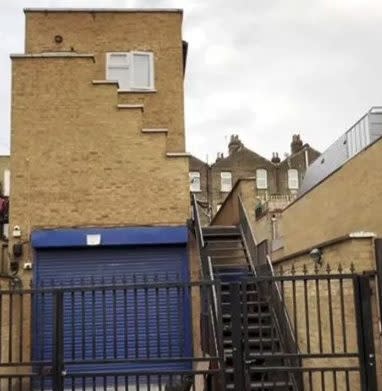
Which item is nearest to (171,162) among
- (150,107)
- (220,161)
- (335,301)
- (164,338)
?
(150,107)

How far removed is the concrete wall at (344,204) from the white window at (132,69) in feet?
16.8

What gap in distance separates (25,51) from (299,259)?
9.80 meters

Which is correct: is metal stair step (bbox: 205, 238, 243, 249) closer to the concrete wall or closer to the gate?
the concrete wall

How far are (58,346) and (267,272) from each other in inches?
191

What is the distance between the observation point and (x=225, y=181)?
53219 mm

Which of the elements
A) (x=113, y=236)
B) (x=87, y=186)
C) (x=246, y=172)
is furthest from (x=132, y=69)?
(x=246, y=172)

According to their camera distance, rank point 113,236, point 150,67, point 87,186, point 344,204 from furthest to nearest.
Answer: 1. point 150,67
2. point 87,186
3. point 113,236
4. point 344,204

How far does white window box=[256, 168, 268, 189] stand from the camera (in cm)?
5312

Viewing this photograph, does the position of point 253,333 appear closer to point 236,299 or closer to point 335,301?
point 335,301

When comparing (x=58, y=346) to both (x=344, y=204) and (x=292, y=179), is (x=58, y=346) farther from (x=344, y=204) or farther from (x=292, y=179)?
(x=292, y=179)

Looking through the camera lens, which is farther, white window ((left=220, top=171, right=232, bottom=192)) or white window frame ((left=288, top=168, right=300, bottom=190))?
white window ((left=220, top=171, right=232, bottom=192))

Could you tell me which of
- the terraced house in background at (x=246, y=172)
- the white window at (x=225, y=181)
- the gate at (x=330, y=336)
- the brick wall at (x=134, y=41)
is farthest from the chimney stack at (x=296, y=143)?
the gate at (x=330, y=336)

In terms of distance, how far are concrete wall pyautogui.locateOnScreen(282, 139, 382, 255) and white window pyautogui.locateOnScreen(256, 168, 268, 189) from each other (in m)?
39.3

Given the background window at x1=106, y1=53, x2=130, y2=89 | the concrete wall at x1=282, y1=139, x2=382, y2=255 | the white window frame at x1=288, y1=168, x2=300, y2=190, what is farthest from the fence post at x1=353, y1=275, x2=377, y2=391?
the white window frame at x1=288, y1=168, x2=300, y2=190
